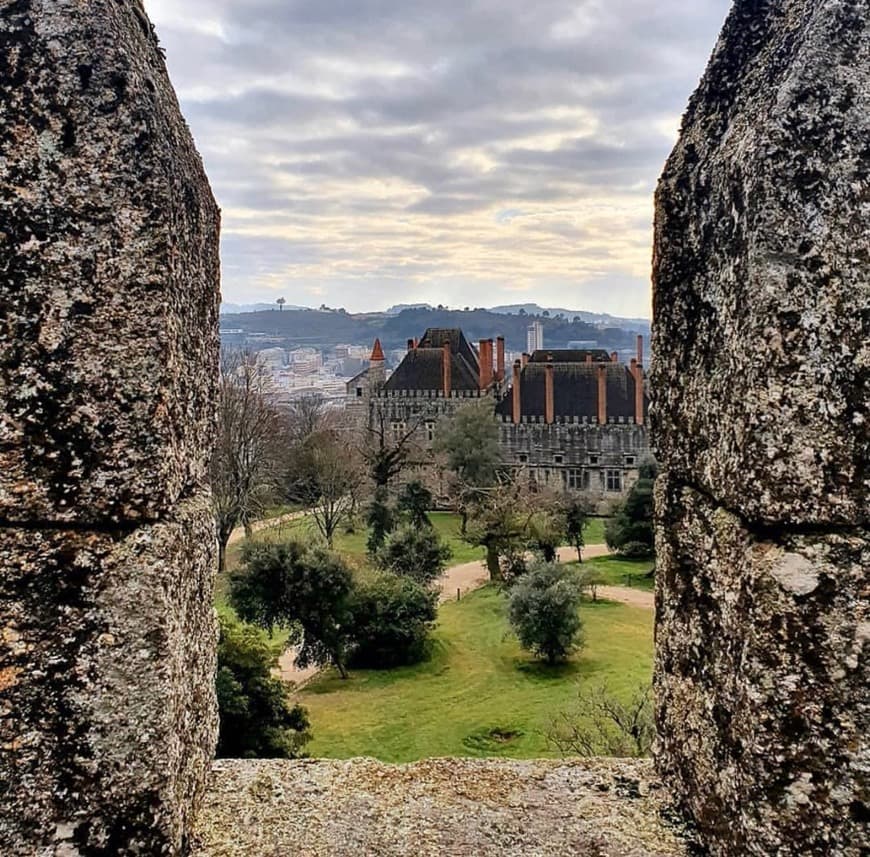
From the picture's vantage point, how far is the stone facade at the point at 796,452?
174cm

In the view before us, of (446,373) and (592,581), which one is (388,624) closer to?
(592,581)

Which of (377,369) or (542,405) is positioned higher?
(377,369)

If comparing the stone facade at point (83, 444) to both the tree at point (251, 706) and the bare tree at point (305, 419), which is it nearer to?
the tree at point (251, 706)

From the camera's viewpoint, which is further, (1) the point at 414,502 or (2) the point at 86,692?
(1) the point at 414,502

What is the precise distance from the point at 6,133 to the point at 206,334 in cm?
72

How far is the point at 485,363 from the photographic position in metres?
42.0

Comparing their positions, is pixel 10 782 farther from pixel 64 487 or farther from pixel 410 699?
pixel 410 699

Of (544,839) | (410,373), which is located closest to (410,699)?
(544,839)

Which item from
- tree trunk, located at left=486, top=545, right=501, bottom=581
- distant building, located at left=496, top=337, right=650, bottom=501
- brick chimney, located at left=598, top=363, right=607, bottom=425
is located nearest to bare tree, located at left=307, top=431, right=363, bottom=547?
tree trunk, located at left=486, top=545, right=501, bottom=581

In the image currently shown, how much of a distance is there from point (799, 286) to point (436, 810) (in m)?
1.67

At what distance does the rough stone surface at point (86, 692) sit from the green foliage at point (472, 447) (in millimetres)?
31546

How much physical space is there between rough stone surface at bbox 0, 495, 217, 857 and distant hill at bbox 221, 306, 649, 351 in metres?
84.5

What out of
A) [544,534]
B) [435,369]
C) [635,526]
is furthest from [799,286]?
[435,369]

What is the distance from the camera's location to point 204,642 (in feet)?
7.58
